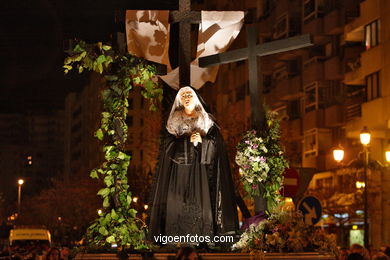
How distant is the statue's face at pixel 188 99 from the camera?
14.2 metres

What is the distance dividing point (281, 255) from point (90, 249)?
273 centimetres

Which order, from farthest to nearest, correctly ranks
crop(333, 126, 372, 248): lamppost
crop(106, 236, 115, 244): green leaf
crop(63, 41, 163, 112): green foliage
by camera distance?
1. crop(333, 126, 372, 248): lamppost
2. crop(63, 41, 163, 112): green foliage
3. crop(106, 236, 115, 244): green leaf

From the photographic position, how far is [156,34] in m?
15.3

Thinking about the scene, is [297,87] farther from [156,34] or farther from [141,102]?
[141,102]

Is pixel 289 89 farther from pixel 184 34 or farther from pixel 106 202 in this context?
pixel 106 202

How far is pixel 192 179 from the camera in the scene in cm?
1410

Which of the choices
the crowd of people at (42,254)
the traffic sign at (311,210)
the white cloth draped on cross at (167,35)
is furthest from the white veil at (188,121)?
the traffic sign at (311,210)

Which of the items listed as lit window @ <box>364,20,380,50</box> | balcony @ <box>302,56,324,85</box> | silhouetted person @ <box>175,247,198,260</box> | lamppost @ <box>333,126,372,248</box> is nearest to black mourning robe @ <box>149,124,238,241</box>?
silhouetted person @ <box>175,247,198,260</box>

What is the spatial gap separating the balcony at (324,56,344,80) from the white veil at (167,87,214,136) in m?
42.3

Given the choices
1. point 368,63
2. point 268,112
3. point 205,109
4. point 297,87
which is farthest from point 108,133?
point 297,87

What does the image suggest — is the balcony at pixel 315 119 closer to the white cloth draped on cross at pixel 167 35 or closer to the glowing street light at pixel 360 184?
the glowing street light at pixel 360 184

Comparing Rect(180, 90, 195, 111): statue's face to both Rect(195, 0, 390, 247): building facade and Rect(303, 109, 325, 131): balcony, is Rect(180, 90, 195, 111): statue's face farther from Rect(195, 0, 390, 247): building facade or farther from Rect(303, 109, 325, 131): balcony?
Rect(303, 109, 325, 131): balcony

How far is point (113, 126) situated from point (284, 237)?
311 centimetres

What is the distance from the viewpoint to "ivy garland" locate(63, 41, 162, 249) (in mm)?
14195
